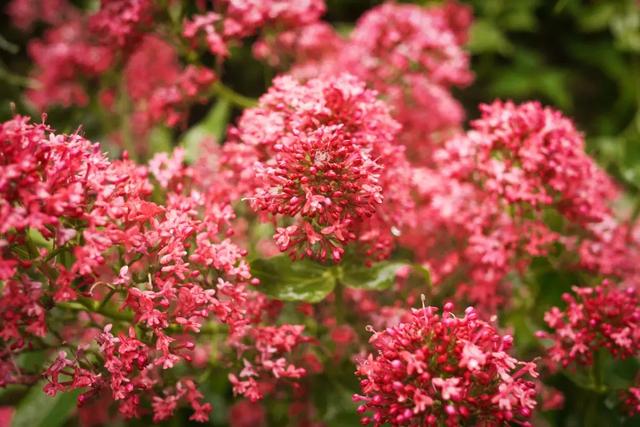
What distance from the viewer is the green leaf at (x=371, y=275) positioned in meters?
1.50

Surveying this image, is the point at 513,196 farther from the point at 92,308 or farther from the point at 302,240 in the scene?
the point at 92,308

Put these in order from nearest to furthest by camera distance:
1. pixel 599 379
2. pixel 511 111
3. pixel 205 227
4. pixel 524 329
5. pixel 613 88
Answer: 1. pixel 205 227
2. pixel 599 379
3. pixel 511 111
4. pixel 524 329
5. pixel 613 88

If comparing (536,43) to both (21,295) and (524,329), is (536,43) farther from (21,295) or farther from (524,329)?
(21,295)

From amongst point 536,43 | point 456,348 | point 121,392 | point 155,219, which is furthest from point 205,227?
point 536,43

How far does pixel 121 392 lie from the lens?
121 centimetres

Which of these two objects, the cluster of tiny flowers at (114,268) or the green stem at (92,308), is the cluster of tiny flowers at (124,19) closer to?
the cluster of tiny flowers at (114,268)

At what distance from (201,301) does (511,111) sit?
3.23 ft

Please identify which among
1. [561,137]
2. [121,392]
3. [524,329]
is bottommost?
[524,329]

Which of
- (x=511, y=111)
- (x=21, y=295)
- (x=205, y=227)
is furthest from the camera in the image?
(x=511, y=111)

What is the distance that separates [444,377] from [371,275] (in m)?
0.40

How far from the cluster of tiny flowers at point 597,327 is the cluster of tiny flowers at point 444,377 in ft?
1.03

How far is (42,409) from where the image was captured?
1651 mm

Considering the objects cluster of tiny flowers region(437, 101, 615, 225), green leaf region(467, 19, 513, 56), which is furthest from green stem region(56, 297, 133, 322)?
green leaf region(467, 19, 513, 56)

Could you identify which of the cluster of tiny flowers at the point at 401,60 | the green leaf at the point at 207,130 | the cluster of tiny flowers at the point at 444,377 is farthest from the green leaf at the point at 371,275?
the green leaf at the point at 207,130
